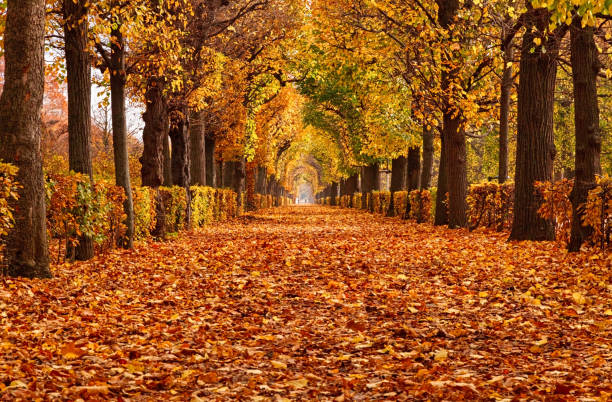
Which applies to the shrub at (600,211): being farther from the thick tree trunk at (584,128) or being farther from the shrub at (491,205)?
the shrub at (491,205)

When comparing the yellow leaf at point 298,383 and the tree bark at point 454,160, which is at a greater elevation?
the tree bark at point 454,160

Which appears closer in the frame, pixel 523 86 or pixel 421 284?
pixel 421 284

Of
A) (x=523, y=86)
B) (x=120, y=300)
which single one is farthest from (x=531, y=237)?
(x=120, y=300)

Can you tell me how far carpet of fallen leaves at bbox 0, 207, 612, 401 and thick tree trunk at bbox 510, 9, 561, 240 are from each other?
209 cm

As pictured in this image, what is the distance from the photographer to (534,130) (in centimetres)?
1339

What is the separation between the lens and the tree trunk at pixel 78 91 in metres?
10.8

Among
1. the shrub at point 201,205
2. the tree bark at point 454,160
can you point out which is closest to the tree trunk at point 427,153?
the tree bark at point 454,160

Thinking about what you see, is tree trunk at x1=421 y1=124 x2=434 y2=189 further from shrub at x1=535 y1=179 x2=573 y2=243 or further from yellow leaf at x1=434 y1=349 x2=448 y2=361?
yellow leaf at x1=434 y1=349 x2=448 y2=361

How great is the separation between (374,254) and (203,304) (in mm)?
5579

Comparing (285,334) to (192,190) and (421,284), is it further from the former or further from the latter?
(192,190)

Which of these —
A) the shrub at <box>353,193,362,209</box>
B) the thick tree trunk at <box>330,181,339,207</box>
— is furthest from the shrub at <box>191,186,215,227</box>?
the thick tree trunk at <box>330,181,339,207</box>

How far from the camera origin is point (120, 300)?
8000mm

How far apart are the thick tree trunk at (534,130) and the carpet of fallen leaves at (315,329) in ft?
6.86

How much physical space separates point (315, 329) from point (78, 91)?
7.35 meters
